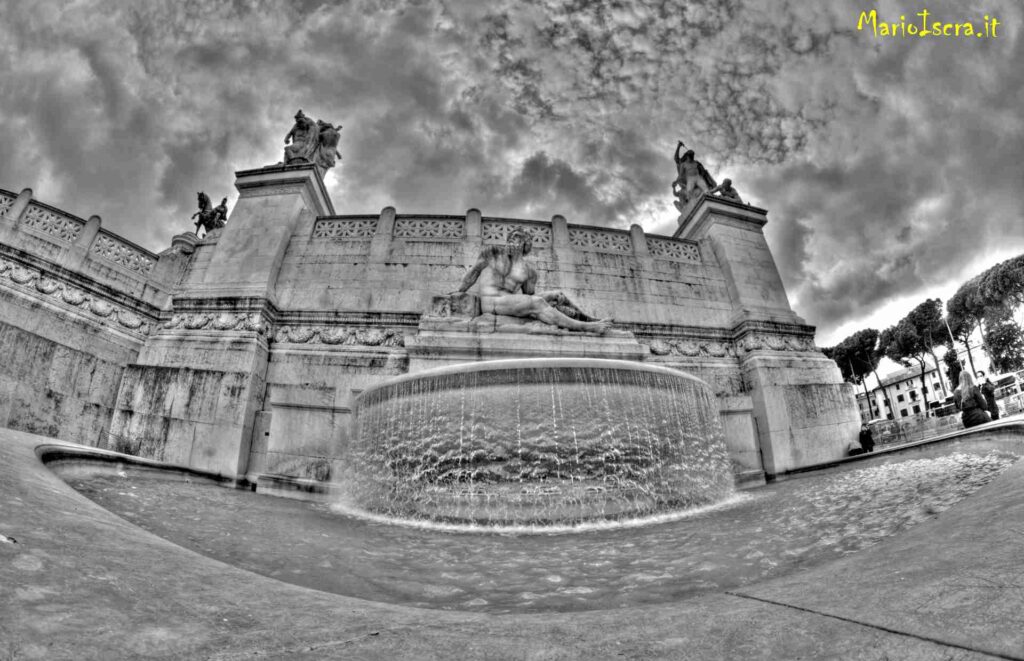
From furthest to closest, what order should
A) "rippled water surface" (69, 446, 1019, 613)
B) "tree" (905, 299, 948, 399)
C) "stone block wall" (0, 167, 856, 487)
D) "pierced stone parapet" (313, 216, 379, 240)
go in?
"tree" (905, 299, 948, 399), "pierced stone parapet" (313, 216, 379, 240), "stone block wall" (0, 167, 856, 487), "rippled water surface" (69, 446, 1019, 613)

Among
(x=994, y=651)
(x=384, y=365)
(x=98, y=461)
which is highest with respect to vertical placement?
(x=384, y=365)

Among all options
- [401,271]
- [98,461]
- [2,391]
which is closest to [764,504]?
[98,461]

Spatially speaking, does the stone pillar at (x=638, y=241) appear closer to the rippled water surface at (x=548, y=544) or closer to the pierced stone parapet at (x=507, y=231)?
the pierced stone parapet at (x=507, y=231)

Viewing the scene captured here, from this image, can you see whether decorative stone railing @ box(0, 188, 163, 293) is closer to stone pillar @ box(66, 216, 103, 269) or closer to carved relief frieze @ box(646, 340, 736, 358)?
stone pillar @ box(66, 216, 103, 269)

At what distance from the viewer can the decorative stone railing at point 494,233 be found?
36.1 ft

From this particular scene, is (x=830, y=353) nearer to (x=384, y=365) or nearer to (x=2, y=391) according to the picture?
(x=384, y=365)

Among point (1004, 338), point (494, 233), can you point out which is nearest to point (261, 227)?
point (494, 233)

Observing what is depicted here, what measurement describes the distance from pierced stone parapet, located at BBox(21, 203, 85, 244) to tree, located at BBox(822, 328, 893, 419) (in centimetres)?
5710

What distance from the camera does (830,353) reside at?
50094 mm

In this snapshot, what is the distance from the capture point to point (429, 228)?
36.6 ft

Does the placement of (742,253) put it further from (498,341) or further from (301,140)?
(301,140)

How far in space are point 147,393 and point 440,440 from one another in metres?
5.74

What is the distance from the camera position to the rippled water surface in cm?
238

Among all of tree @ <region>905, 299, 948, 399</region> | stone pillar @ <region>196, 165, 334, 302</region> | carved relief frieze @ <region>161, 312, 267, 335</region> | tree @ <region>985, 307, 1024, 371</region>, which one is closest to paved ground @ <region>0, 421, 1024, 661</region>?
carved relief frieze @ <region>161, 312, 267, 335</region>
